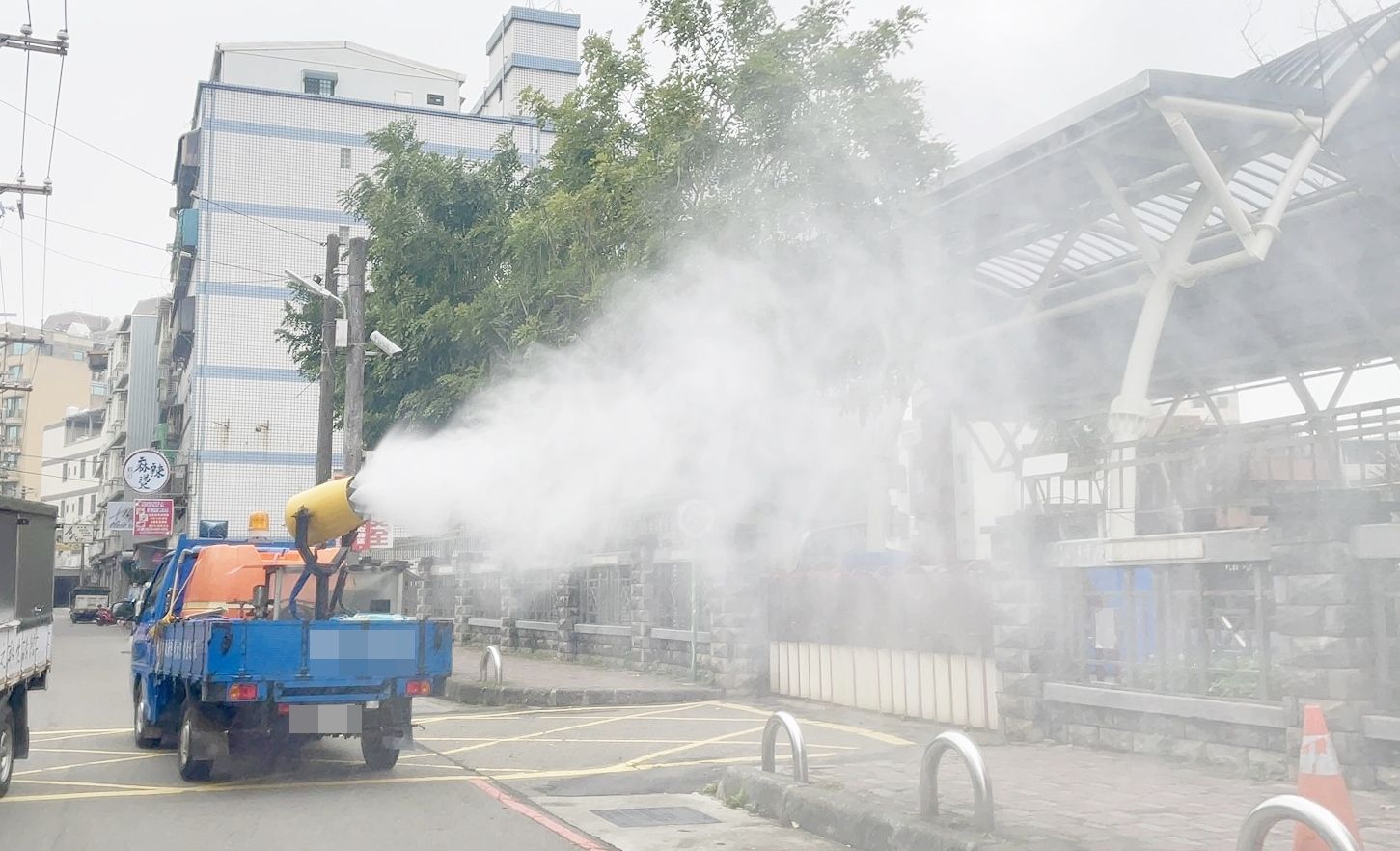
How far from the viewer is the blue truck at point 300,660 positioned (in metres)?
9.18

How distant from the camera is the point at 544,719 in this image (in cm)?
1393

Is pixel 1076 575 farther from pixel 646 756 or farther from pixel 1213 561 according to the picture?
pixel 646 756

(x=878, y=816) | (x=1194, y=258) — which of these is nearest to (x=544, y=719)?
(x=878, y=816)

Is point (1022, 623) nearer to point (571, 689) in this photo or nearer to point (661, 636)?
point (571, 689)

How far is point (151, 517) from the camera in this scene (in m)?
38.0

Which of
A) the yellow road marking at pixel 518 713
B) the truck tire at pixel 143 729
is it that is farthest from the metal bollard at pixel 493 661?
the truck tire at pixel 143 729

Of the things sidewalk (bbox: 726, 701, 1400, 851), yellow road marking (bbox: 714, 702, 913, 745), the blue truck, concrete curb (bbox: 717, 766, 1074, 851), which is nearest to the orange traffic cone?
sidewalk (bbox: 726, 701, 1400, 851)

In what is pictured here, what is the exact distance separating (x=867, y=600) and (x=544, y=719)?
12.4ft

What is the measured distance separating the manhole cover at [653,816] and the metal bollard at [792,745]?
0.57m

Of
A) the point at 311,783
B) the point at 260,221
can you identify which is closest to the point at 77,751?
the point at 311,783

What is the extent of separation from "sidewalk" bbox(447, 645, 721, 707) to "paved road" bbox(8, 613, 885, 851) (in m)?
0.87

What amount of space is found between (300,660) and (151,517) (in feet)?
104

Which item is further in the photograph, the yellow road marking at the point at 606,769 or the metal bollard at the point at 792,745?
the yellow road marking at the point at 606,769

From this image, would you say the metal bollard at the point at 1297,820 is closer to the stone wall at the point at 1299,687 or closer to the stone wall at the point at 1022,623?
the stone wall at the point at 1299,687
